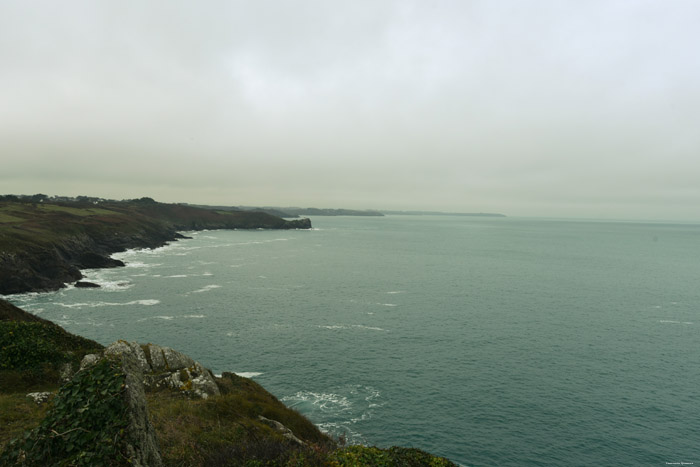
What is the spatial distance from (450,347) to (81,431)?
147ft

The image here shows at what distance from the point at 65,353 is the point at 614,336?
206 feet

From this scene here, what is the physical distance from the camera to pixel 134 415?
9164 millimetres

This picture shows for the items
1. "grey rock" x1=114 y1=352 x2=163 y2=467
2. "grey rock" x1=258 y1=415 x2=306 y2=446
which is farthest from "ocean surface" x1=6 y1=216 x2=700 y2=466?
"grey rock" x1=114 y1=352 x2=163 y2=467

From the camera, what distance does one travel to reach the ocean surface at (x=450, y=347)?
1209 inches

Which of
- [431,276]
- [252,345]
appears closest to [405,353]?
[252,345]

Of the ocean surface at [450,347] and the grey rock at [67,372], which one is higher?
the grey rock at [67,372]

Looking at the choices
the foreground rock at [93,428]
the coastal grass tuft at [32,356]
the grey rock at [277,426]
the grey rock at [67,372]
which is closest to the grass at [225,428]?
the grey rock at [277,426]

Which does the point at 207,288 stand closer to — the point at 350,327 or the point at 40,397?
the point at 350,327

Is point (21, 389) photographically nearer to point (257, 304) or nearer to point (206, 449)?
point (206, 449)

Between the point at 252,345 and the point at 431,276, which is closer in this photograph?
the point at 252,345

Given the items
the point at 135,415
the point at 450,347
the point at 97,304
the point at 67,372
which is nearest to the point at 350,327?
the point at 450,347

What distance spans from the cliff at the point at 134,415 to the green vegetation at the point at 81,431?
0.02 metres

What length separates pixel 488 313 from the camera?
63.3m

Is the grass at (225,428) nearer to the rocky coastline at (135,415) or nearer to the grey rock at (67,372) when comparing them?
the rocky coastline at (135,415)
